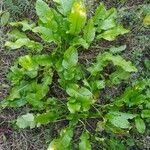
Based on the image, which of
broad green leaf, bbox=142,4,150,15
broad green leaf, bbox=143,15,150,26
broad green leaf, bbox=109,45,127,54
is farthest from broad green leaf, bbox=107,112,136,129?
broad green leaf, bbox=142,4,150,15

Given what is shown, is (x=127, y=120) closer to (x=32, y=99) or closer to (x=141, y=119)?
(x=141, y=119)

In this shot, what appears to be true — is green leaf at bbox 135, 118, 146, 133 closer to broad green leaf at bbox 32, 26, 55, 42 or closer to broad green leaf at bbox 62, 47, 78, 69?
broad green leaf at bbox 62, 47, 78, 69

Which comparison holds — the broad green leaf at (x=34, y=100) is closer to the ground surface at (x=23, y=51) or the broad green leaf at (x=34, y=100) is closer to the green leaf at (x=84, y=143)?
the ground surface at (x=23, y=51)

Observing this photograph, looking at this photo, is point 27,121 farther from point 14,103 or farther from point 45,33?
point 45,33

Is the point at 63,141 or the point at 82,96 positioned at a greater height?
the point at 82,96

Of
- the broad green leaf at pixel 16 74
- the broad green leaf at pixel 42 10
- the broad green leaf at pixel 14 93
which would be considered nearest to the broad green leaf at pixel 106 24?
the broad green leaf at pixel 42 10

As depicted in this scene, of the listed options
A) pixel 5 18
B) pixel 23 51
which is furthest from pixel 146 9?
pixel 5 18

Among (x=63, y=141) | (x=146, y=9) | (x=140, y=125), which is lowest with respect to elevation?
(x=63, y=141)
